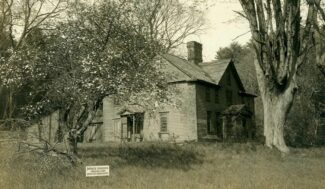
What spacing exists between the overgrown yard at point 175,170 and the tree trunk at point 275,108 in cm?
136

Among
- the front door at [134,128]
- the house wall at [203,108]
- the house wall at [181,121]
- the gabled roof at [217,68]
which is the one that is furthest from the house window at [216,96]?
the front door at [134,128]

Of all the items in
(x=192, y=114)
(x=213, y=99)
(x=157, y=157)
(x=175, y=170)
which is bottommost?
(x=175, y=170)

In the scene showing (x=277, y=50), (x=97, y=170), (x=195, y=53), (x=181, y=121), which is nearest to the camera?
(x=97, y=170)

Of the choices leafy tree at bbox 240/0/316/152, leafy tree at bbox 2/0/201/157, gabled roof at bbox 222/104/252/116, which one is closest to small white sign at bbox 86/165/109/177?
leafy tree at bbox 2/0/201/157

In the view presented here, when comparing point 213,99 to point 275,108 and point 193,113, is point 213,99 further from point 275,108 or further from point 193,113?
point 275,108

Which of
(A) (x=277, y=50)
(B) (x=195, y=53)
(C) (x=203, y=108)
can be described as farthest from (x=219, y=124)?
(A) (x=277, y=50)

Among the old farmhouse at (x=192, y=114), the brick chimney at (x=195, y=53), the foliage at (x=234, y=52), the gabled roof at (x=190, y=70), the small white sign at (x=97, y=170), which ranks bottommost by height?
the small white sign at (x=97, y=170)

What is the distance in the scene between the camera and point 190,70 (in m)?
38.0

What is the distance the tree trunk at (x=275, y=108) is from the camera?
23656 mm

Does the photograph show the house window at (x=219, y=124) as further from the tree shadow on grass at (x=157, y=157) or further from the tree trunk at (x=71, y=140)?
the tree trunk at (x=71, y=140)

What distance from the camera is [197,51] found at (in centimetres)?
4334

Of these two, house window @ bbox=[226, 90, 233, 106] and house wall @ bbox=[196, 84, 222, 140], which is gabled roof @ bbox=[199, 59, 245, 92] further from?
house window @ bbox=[226, 90, 233, 106]

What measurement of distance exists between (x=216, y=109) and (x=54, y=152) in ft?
84.4

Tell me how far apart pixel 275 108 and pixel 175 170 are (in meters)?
9.35
